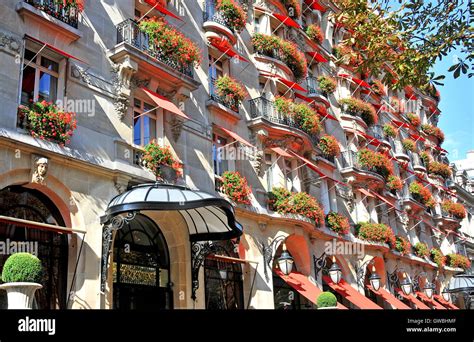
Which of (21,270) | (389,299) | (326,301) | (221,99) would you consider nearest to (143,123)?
(221,99)

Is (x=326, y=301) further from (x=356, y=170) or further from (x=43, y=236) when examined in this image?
(x=356, y=170)

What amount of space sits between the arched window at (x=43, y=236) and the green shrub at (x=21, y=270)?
2.18 m

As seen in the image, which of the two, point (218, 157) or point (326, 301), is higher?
point (218, 157)

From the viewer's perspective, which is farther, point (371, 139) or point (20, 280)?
point (371, 139)

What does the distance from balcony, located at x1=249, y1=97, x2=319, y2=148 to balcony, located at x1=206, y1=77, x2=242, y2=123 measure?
946 mm

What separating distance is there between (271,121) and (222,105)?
8.96 feet

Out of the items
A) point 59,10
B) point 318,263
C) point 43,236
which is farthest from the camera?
point 318,263

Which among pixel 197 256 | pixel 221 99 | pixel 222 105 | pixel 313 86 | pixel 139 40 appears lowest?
pixel 197 256

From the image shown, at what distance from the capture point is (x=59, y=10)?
12758 mm

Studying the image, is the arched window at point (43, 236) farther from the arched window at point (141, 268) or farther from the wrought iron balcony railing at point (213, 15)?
the wrought iron balcony railing at point (213, 15)

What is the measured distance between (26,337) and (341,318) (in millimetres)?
2909

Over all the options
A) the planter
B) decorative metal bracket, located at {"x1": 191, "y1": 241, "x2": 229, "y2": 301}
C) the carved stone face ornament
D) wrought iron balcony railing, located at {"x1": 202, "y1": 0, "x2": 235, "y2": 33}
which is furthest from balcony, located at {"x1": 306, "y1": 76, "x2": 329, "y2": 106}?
the planter

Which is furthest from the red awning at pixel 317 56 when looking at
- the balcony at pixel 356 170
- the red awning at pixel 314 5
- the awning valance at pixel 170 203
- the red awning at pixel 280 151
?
the awning valance at pixel 170 203

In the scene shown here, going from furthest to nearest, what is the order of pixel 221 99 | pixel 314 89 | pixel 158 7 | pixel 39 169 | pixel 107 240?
pixel 314 89, pixel 221 99, pixel 158 7, pixel 107 240, pixel 39 169
